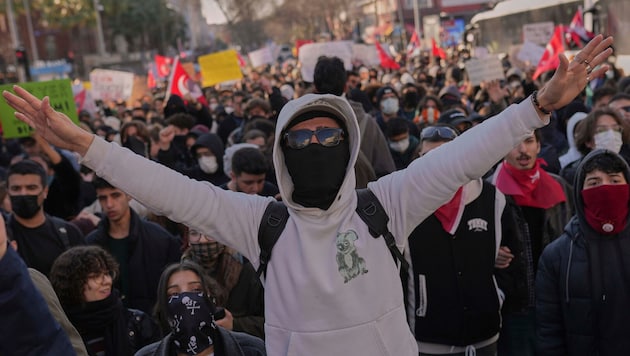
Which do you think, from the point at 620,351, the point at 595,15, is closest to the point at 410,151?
the point at 620,351

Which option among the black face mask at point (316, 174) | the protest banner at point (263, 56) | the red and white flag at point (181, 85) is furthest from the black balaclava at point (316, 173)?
the protest banner at point (263, 56)

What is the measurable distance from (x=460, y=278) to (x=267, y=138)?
4.29m

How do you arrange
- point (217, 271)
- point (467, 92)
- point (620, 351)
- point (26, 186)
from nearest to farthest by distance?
point (620, 351)
point (217, 271)
point (26, 186)
point (467, 92)

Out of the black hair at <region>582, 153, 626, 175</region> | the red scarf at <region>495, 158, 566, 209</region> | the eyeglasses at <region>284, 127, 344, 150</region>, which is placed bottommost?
the red scarf at <region>495, 158, 566, 209</region>

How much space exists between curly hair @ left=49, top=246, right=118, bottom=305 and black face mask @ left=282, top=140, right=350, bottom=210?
181 centimetres

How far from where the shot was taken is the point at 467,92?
1352 cm

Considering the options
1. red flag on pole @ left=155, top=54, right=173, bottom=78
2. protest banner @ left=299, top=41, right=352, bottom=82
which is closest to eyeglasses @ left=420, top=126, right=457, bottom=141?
protest banner @ left=299, top=41, right=352, bottom=82

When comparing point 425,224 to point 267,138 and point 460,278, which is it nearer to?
point 460,278

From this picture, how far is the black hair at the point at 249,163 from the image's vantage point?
215 inches

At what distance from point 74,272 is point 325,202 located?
193cm

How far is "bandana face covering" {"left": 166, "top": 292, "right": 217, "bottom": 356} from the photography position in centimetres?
319

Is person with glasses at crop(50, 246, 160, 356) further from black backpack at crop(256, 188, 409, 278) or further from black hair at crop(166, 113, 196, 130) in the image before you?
black hair at crop(166, 113, 196, 130)

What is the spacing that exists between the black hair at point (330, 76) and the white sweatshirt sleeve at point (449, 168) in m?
2.62

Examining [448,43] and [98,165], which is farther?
[448,43]
